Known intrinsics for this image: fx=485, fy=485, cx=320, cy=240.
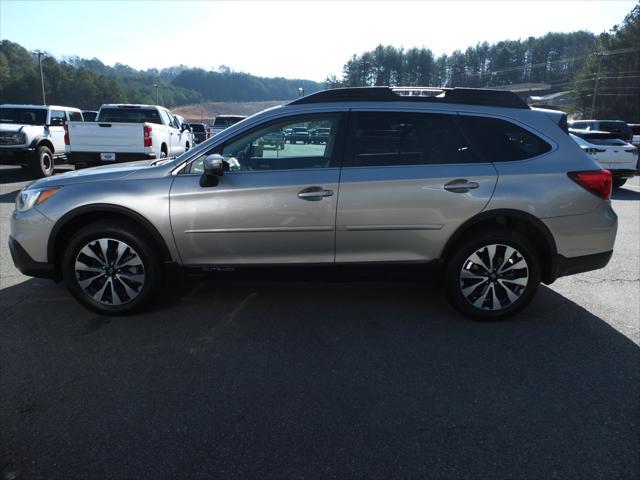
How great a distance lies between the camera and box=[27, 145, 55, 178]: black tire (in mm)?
13039

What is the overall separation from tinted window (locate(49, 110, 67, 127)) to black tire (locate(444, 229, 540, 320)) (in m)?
13.8

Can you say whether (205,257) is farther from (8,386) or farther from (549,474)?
(549,474)

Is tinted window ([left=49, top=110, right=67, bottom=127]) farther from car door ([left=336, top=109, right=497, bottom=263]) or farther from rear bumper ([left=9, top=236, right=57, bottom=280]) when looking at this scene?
car door ([left=336, top=109, right=497, bottom=263])

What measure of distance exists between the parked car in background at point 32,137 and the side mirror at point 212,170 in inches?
442

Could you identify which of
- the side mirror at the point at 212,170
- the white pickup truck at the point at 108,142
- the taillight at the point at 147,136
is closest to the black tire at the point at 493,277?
the side mirror at the point at 212,170

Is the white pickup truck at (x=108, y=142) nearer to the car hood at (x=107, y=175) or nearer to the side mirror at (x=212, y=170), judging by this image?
the car hood at (x=107, y=175)

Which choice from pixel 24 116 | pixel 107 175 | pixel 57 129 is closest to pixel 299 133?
pixel 107 175

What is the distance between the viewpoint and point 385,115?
4047 mm

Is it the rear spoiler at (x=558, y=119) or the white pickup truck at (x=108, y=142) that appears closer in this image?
the rear spoiler at (x=558, y=119)

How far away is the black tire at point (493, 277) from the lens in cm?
402

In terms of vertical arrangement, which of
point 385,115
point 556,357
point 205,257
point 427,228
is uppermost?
point 385,115

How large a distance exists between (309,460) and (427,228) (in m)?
2.18

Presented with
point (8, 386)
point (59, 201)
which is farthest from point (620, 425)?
point (59, 201)

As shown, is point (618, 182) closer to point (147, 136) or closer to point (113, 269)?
point (147, 136)
